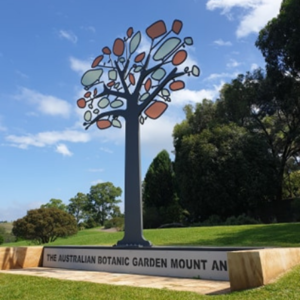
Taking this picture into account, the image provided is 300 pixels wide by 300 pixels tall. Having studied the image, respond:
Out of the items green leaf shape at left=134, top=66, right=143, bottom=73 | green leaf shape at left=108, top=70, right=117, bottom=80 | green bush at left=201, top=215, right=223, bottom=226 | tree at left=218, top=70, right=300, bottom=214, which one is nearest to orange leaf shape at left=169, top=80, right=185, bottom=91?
green leaf shape at left=134, top=66, right=143, bottom=73

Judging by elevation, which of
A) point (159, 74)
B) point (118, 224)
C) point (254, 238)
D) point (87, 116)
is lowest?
point (254, 238)

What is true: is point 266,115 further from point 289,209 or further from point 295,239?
point 295,239

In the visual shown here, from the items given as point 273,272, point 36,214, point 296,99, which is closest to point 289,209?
point 296,99

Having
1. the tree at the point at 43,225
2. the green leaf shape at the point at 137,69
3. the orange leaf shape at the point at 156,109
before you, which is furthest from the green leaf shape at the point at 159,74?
the tree at the point at 43,225

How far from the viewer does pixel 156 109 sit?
9258mm

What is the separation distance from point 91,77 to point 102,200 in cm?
4833

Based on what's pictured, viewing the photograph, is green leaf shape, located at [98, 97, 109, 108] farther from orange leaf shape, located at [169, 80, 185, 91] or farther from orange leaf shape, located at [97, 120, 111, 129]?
orange leaf shape, located at [169, 80, 185, 91]

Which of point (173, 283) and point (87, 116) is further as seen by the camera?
point (87, 116)

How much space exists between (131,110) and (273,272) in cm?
570

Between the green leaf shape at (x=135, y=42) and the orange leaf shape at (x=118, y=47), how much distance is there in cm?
32

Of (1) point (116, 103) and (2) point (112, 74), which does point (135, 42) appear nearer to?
(2) point (112, 74)

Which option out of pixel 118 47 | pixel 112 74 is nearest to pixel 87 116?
pixel 112 74

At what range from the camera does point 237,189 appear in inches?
954

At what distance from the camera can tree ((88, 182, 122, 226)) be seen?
186 feet
